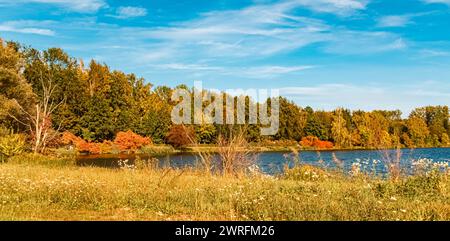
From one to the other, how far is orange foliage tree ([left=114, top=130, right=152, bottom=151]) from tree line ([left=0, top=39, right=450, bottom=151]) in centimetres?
299

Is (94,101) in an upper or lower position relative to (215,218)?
upper

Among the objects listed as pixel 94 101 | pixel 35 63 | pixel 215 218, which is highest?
pixel 35 63

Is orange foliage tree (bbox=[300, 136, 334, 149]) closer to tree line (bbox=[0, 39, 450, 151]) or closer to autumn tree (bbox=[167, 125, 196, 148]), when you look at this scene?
tree line (bbox=[0, 39, 450, 151])

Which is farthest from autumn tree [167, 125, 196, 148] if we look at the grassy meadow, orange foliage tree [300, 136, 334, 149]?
the grassy meadow

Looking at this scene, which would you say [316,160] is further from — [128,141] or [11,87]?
[128,141]

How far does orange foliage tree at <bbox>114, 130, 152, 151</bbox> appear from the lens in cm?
5328

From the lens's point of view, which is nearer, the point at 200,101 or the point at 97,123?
the point at 97,123

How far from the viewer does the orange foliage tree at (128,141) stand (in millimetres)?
53281
